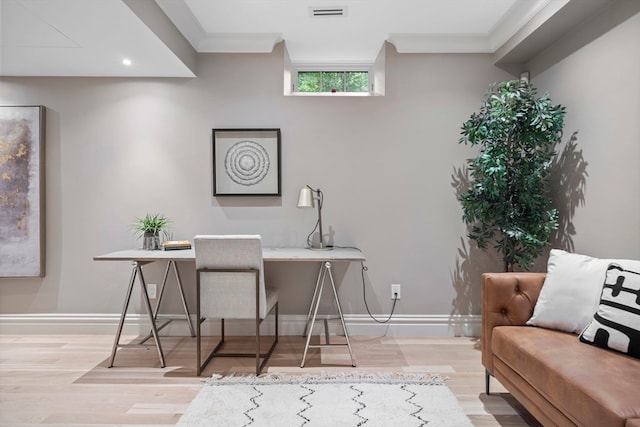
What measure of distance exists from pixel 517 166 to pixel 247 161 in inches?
80.8

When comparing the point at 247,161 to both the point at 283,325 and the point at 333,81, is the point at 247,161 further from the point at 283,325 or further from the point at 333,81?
the point at 283,325

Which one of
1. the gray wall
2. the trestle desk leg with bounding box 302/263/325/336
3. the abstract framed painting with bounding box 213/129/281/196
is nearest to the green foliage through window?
the gray wall

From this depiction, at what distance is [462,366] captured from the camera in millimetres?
2559

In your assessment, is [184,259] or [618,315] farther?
[184,259]

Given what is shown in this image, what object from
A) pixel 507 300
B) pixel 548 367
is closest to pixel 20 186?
pixel 507 300

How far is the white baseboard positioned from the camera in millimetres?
3160

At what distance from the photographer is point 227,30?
9.80 ft

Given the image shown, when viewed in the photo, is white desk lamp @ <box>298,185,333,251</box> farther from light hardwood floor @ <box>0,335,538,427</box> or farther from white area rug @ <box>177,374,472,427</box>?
white area rug @ <box>177,374,472,427</box>

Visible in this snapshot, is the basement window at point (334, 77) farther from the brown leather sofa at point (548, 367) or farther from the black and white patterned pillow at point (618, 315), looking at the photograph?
the black and white patterned pillow at point (618, 315)

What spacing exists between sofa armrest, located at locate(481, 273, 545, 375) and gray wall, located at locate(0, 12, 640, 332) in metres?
1.09

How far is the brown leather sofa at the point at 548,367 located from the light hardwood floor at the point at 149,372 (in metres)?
0.25

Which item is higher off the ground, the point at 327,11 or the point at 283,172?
the point at 327,11

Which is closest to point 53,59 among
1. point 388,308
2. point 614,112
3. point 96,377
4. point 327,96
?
point 327,96

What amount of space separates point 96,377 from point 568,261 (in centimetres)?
289
